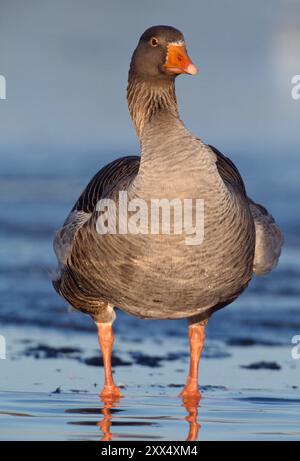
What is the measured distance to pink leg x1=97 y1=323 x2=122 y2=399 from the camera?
9617 millimetres

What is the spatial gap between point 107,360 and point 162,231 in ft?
6.37

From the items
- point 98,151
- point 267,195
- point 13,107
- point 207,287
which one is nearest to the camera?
point 207,287

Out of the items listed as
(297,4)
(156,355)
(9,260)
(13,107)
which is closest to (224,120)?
(13,107)

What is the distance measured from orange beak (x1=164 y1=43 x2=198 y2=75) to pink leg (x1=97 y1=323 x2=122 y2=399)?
7.65 ft

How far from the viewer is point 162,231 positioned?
8.54m

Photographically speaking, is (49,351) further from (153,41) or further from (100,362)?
(153,41)

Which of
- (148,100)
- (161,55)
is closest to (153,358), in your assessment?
(148,100)

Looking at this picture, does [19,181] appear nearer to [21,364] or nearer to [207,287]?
[21,364]

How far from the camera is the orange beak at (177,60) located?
8930 mm

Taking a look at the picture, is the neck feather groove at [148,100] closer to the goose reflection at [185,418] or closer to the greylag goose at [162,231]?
the greylag goose at [162,231]

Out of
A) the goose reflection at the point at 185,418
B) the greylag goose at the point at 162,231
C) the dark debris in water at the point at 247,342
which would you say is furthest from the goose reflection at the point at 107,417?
the dark debris in water at the point at 247,342

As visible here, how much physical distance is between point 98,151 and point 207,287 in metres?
28.8

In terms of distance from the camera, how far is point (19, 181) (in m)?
28.4

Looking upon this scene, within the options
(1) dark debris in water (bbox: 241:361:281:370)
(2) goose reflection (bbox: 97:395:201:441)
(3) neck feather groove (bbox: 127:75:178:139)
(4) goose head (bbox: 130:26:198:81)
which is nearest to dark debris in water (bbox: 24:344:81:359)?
(1) dark debris in water (bbox: 241:361:281:370)
